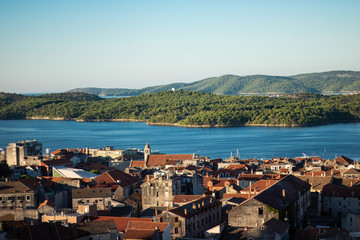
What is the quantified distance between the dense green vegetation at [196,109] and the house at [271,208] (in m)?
93.1

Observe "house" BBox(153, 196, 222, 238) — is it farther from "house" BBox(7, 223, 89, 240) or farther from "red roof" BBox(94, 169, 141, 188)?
"red roof" BBox(94, 169, 141, 188)

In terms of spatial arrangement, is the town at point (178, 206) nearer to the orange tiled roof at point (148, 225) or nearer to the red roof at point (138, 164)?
the orange tiled roof at point (148, 225)

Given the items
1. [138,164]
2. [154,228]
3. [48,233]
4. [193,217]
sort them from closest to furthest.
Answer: [154,228]
[48,233]
[193,217]
[138,164]

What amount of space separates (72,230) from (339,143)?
58.7 m

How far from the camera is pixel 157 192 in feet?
80.7

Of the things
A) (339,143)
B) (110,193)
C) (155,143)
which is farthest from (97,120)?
(110,193)

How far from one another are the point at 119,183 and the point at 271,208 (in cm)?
1073

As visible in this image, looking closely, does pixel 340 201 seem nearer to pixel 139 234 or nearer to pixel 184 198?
pixel 184 198

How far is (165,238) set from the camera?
16.9m

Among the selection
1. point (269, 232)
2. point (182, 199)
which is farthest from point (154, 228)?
point (182, 199)

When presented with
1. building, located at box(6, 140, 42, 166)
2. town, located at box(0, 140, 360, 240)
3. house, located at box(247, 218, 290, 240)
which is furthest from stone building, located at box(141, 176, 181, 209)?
building, located at box(6, 140, 42, 166)

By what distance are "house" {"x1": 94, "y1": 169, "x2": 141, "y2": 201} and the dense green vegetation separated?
284 ft

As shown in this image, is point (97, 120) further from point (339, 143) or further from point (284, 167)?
point (284, 167)

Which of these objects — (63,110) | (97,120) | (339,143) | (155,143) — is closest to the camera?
(339,143)
